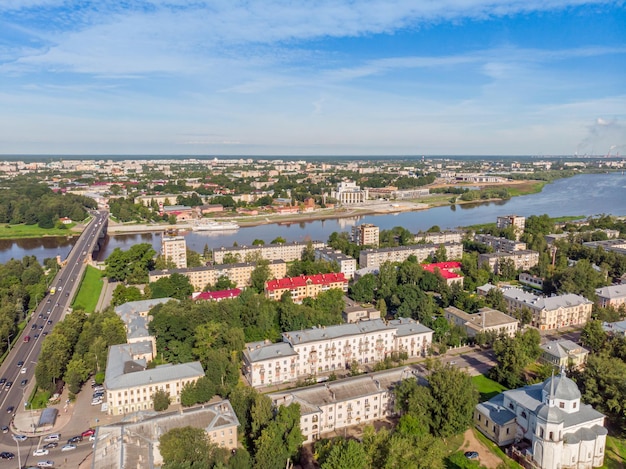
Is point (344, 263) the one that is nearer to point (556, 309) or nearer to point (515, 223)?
point (556, 309)

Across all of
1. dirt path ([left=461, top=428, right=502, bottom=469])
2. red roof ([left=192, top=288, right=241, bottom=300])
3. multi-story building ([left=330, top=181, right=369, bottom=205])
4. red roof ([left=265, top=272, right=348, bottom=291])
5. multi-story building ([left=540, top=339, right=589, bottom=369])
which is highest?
multi-story building ([left=330, top=181, right=369, bottom=205])

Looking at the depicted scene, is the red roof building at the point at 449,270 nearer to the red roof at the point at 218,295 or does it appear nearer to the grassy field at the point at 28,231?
the red roof at the point at 218,295

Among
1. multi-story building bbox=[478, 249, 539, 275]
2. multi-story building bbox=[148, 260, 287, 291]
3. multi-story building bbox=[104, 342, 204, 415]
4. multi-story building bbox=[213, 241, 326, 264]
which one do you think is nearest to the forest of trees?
multi-story building bbox=[213, 241, 326, 264]

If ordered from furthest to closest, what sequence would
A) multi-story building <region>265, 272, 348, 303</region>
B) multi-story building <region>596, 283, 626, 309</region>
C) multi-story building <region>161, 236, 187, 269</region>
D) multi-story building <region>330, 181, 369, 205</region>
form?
multi-story building <region>330, 181, 369, 205</region>
multi-story building <region>161, 236, 187, 269</region>
multi-story building <region>265, 272, 348, 303</region>
multi-story building <region>596, 283, 626, 309</region>

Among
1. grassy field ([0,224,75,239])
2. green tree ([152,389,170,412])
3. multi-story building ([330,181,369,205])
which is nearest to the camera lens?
green tree ([152,389,170,412])

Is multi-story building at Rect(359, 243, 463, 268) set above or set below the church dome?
below

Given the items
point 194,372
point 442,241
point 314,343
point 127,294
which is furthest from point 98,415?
point 442,241

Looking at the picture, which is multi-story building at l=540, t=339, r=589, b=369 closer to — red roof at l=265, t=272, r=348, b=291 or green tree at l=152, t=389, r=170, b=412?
red roof at l=265, t=272, r=348, b=291

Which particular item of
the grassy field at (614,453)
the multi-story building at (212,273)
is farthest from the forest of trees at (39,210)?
the grassy field at (614,453)
